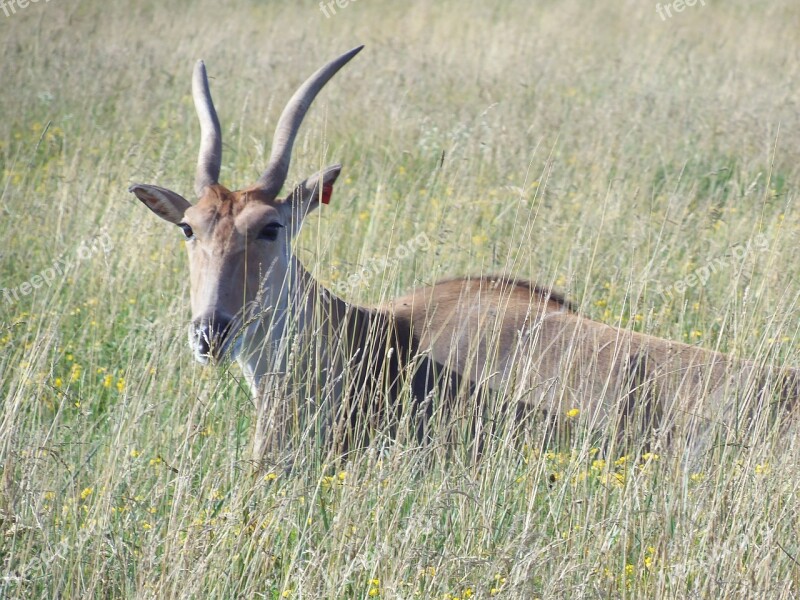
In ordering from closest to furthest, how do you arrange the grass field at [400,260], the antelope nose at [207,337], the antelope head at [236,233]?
1. the grass field at [400,260]
2. the antelope nose at [207,337]
3. the antelope head at [236,233]

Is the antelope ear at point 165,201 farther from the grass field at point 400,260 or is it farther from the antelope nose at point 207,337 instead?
the antelope nose at point 207,337

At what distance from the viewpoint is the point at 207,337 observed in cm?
407

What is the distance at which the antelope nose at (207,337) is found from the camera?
4078 mm

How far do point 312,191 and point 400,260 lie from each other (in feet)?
2.84

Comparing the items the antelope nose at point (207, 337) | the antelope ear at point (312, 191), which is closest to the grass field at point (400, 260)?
the antelope nose at point (207, 337)

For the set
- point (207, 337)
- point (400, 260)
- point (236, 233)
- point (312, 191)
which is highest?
point (312, 191)

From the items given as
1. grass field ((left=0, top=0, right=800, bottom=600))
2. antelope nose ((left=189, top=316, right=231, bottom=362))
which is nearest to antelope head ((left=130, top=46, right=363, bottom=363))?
antelope nose ((left=189, top=316, right=231, bottom=362))

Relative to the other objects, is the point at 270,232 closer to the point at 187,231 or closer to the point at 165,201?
the point at 187,231

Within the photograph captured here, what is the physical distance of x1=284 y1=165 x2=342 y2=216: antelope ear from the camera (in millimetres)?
4691

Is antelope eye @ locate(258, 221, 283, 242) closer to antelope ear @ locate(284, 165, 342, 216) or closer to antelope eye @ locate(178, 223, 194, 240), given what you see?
antelope ear @ locate(284, 165, 342, 216)

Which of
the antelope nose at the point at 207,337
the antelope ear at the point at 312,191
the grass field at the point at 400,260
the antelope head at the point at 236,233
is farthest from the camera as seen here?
the antelope ear at the point at 312,191

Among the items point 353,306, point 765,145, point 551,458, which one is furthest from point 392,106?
point 551,458

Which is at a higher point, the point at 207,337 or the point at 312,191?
the point at 312,191

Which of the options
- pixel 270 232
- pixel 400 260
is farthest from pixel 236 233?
pixel 400 260
